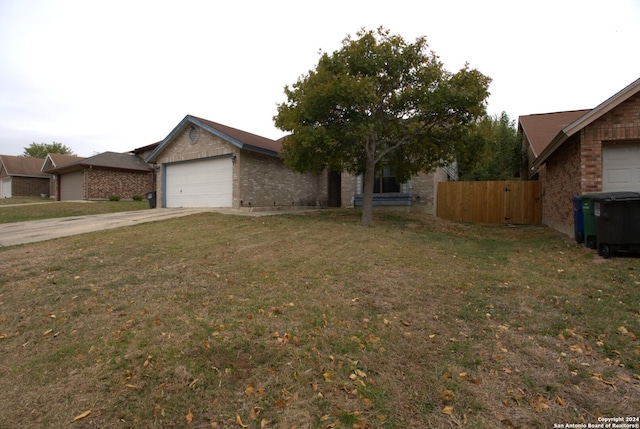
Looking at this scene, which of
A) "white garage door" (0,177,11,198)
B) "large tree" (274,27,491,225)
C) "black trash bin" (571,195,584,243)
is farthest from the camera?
"white garage door" (0,177,11,198)

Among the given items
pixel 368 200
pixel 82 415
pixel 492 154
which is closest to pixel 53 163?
pixel 368 200

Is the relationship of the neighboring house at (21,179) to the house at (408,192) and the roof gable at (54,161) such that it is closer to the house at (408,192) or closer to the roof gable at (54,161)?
the roof gable at (54,161)

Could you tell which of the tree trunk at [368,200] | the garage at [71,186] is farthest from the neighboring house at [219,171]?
the garage at [71,186]

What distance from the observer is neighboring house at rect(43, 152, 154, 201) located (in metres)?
22.4

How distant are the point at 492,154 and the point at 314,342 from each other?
37.0 feet

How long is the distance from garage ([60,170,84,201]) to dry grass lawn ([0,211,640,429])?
67.0ft

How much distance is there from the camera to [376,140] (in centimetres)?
1117

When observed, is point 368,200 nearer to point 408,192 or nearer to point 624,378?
point 408,192

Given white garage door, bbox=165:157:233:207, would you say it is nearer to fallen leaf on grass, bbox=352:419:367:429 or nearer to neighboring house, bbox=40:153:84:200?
fallen leaf on grass, bbox=352:419:367:429

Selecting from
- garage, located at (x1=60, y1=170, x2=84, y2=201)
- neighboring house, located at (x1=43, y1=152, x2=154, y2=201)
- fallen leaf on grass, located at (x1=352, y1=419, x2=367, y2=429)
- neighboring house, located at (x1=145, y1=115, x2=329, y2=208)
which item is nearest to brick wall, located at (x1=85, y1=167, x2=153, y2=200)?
neighboring house, located at (x1=43, y1=152, x2=154, y2=201)

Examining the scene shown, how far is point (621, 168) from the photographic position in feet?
26.8

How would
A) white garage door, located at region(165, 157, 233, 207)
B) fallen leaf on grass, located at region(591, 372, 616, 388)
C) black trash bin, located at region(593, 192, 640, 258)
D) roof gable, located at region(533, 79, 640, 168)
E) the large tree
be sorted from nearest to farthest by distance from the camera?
fallen leaf on grass, located at region(591, 372, 616, 388), black trash bin, located at region(593, 192, 640, 258), roof gable, located at region(533, 79, 640, 168), the large tree, white garage door, located at region(165, 157, 233, 207)

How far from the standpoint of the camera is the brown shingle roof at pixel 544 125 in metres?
15.4

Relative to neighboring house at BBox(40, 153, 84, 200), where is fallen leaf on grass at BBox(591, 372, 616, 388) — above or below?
below
